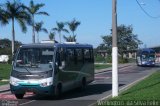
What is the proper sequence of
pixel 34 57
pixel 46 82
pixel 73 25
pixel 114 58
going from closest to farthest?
pixel 114 58 → pixel 46 82 → pixel 34 57 → pixel 73 25

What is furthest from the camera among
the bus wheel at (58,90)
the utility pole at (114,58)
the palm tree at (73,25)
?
the palm tree at (73,25)

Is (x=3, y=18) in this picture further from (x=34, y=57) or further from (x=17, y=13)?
(x=34, y=57)

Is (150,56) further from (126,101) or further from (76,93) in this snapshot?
(126,101)

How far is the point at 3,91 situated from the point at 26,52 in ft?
15.1

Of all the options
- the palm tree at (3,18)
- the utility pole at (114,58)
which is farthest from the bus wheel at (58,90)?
the palm tree at (3,18)

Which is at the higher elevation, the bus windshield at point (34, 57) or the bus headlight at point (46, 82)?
the bus windshield at point (34, 57)

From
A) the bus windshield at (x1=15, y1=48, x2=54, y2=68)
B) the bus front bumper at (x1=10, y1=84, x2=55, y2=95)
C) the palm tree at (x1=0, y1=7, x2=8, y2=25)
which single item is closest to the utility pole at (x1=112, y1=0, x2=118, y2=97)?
the bus front bumper at (x1=10, y1=84, x2=55, y2=95)

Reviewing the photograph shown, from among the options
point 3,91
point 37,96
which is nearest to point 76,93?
point 37,96

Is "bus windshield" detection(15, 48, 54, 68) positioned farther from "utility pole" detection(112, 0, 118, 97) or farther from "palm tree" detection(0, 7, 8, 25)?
"palm tree" detection(0, 7, 8, 25)

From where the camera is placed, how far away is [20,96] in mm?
20250

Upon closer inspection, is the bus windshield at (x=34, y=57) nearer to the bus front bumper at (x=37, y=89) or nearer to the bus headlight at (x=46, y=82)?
the bus headlight at (x=46, y=82)

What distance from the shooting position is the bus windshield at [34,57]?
19578mm

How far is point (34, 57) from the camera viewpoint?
19.8 meters

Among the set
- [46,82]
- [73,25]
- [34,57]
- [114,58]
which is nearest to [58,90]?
[46,82]
